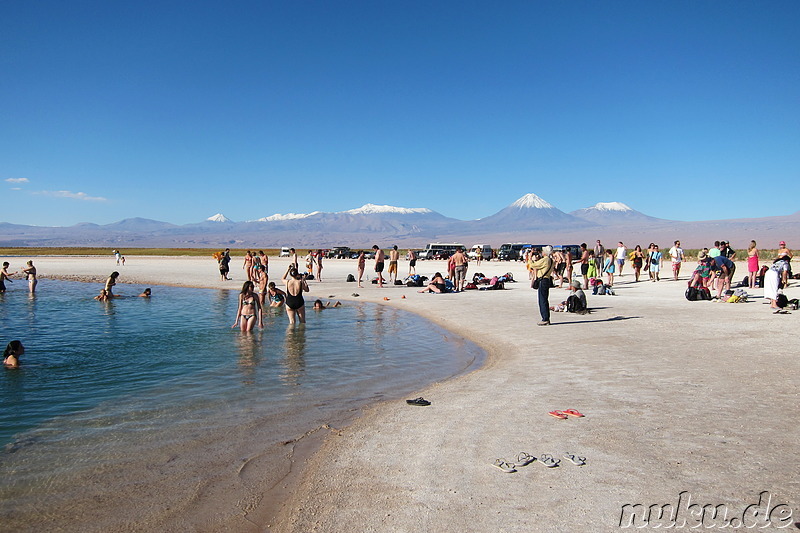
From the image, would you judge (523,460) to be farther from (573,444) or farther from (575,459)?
(573,444)

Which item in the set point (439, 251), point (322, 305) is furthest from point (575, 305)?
point (439, 251)

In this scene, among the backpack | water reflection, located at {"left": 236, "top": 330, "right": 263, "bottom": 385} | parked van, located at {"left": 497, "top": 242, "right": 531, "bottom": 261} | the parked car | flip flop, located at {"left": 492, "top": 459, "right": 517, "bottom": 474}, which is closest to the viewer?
flip flop, located at {"left": 492, "top": 459, "right": 517, "bottom": 474}

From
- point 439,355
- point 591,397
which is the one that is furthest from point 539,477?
point 439,355

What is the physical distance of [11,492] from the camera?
4676 millimetres

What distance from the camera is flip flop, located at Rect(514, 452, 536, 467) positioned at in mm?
4734

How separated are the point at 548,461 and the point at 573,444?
1.93ft

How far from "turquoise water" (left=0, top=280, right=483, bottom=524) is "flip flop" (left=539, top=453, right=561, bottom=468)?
2.80 meters

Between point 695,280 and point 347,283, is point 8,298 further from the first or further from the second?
point 695,280

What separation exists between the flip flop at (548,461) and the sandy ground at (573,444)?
0.21 ft

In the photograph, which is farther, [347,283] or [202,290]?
[347,283]

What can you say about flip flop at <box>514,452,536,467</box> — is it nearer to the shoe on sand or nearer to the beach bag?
the shoe on sand

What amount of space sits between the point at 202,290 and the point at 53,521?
23230mm

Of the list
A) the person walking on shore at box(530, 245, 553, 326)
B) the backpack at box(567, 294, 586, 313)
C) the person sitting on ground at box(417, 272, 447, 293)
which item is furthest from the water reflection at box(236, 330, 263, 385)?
the person sitting on ground at box(417, 272, 447, 293)

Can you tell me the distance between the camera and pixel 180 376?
29.7ft
